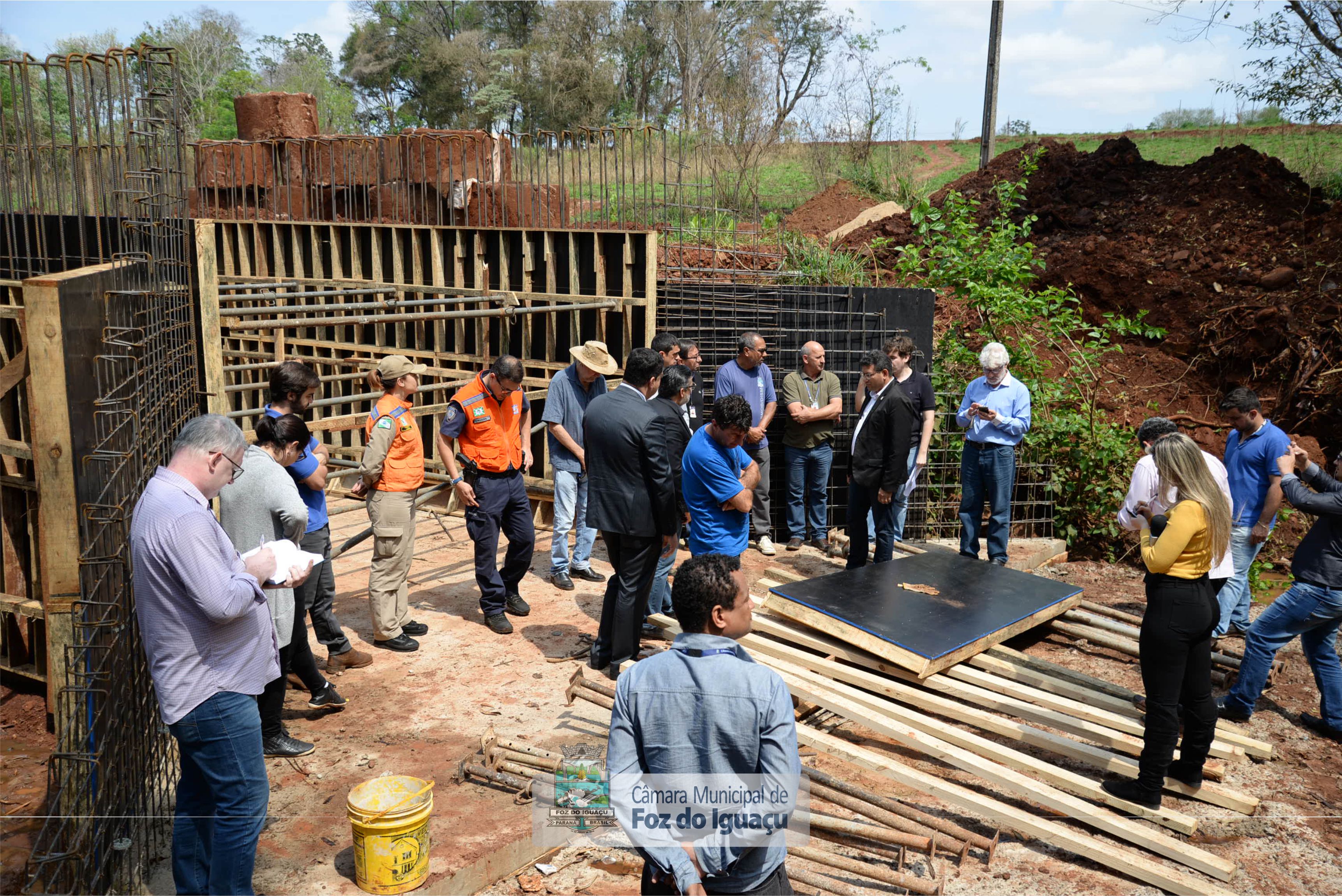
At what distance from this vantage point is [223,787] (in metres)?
3.21

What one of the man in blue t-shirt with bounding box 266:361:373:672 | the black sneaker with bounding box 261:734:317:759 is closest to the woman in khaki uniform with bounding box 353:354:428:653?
the man in blue t-shirt with bounding box 266:361:373:672

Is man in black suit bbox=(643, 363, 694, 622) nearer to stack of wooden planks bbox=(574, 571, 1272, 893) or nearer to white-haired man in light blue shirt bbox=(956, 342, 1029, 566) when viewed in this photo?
stack of wooden planks bbox=(574, 571, 1272, 893)

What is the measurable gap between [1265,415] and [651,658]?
12.3 meters

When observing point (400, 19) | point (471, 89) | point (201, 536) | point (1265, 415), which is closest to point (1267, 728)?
point (201, 536)

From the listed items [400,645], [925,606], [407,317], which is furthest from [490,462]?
[925,606]

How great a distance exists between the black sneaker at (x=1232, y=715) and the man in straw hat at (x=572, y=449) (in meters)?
4.52

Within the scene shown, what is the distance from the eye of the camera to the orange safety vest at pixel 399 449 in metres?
5.86

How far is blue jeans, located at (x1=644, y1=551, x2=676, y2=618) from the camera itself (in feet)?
20.8

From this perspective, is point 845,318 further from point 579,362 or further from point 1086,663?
point 1086,663

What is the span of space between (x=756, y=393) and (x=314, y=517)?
175 inches

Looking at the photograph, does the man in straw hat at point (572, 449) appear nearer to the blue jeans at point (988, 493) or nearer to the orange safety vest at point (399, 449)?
the orange safety vest at point (399, 449)

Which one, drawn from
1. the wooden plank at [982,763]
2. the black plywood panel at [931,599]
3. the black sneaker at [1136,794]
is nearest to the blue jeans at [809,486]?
the black plywood panel at [931,599]

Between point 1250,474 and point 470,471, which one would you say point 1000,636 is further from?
point 470,471

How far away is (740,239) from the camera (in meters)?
14.6
